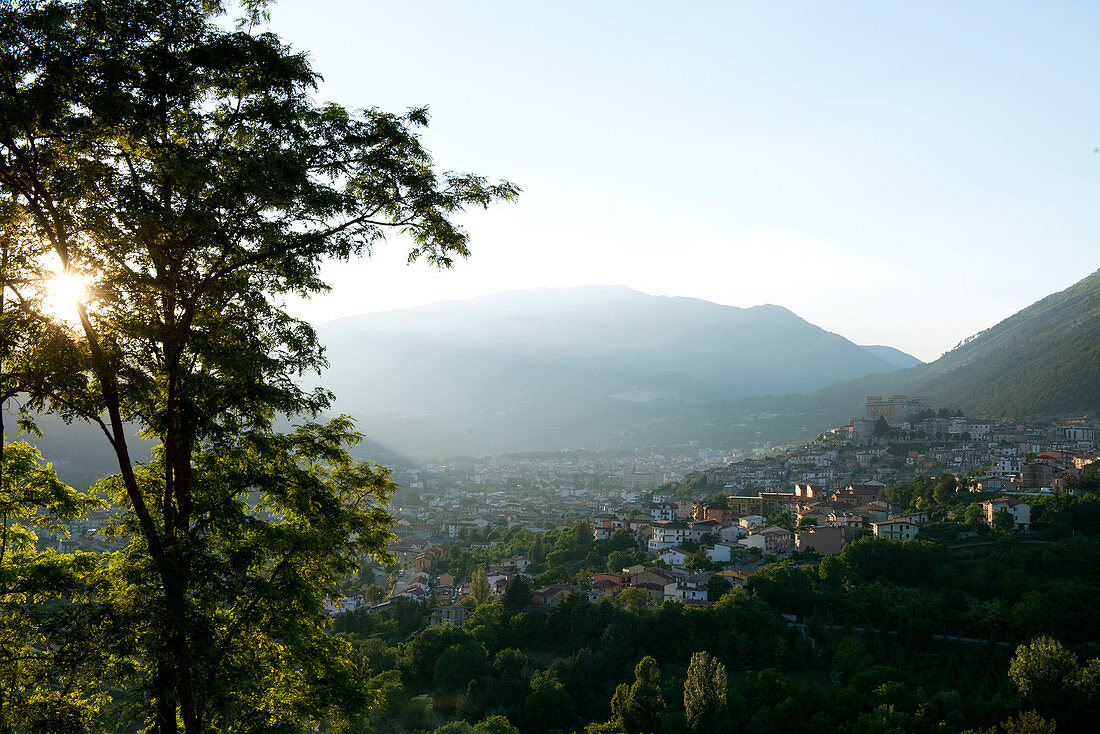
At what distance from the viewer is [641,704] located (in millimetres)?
19953

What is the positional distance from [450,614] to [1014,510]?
83.6 feet

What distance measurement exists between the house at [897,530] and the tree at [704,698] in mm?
Result: 17011

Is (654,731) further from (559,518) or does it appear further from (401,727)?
(559,518)

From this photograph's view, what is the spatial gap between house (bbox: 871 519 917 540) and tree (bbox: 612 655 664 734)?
17.8m

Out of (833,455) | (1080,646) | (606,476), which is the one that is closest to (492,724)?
(1080,646)

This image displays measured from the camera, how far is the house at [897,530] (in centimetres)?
3381

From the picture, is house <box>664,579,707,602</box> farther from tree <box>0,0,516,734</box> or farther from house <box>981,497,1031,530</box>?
tree <box>0,0,516,734</box>

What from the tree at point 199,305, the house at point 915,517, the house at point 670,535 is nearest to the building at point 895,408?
the house at point 915,517

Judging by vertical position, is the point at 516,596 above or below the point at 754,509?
above

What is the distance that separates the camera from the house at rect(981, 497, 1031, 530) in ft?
108

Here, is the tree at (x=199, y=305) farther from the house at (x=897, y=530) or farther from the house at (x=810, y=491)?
the house at (x=810, y=491)

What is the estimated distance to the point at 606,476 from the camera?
95.9 metres

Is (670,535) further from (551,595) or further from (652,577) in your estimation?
(551,595)

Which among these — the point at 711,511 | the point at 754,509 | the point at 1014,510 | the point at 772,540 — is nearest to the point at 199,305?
the point at 772,540
